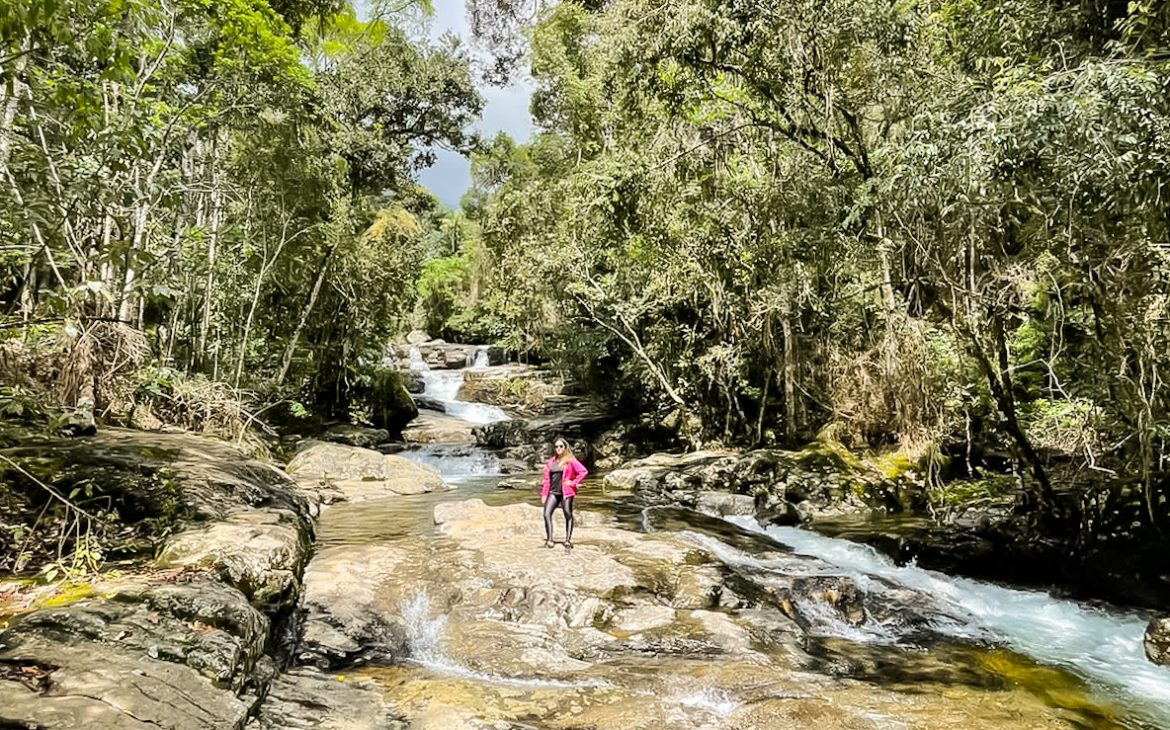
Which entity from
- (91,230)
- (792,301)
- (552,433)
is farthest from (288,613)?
(552,433)

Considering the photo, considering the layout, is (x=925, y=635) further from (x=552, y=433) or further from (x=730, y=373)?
(x=552, y=433)

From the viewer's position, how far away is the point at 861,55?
11953mm

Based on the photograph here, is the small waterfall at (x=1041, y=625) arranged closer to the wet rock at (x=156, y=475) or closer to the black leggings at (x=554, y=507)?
the black leggings at (x=554, y=507)

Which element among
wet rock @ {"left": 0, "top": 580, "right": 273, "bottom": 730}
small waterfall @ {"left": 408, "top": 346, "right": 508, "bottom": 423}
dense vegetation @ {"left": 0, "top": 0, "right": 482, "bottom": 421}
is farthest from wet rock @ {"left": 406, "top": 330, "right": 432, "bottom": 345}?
wet rock @ {"left": 0, "top": 580, "right": 273, "bottom": 730}

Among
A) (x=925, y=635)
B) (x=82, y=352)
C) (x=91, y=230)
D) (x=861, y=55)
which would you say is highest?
(x=861, y=55)

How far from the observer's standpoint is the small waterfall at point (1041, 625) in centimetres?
661

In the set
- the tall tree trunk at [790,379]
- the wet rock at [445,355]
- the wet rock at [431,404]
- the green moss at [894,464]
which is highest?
the wet rock at [445,355]

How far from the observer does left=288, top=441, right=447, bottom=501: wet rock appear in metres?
14.3

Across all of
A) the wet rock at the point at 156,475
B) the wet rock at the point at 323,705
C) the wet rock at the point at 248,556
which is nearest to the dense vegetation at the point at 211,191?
the wet rock at the point at 156,475

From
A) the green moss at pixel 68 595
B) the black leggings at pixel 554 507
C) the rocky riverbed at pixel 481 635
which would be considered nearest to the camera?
the rocky riverbed at pixel 481 635

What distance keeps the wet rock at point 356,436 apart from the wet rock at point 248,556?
13.1 metres

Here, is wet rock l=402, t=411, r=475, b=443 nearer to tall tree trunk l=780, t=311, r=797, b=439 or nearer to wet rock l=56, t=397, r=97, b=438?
tall tree trunk l=780, t=311, r=797, b=439

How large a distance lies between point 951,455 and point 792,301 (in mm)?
4631

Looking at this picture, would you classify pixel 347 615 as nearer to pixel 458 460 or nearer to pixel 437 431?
pixel 458 460
